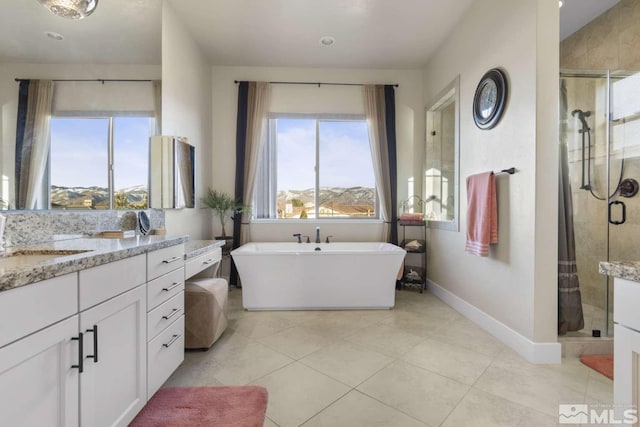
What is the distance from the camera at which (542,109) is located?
6.44 feet

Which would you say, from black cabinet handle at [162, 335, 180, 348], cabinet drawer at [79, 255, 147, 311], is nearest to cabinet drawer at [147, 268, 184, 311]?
cabinet drawer at [79, 255, 147, 311]

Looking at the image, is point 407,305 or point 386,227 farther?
point 386,227

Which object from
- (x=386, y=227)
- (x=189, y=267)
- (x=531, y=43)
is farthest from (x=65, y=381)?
(x=386, y=227)

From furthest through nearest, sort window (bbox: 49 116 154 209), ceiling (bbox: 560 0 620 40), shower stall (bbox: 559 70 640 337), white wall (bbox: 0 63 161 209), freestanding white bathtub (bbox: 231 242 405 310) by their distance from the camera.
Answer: freestanding white bathtub (bbox: 231 242 405 310) → ceiling (bbox: 560 0 620 40) → shower stall (bbox: 559 70 640 337) → window (bbox: 49 116 154 209) → white wall (bbox: 0 63 161 209)

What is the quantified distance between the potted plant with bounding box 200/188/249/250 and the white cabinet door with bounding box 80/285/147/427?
2.33 metres

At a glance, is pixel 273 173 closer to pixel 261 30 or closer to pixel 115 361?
pixel 261 30

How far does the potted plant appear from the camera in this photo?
3.62 metres

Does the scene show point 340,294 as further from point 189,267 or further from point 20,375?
point 20,375

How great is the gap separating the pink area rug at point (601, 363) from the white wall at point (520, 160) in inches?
10.1

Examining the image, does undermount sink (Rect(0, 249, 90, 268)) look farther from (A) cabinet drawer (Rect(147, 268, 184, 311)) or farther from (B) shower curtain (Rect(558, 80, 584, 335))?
(B) shower curtain (Rect(558, 80, 584, 335))

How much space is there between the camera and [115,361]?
1167 millimetres

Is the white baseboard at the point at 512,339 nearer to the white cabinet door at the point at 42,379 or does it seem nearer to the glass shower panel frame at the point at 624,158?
the glass shower panel frame at the point at 624,158

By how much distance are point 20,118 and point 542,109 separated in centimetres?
316

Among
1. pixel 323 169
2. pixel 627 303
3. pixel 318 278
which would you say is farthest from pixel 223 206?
pixel 627 303
